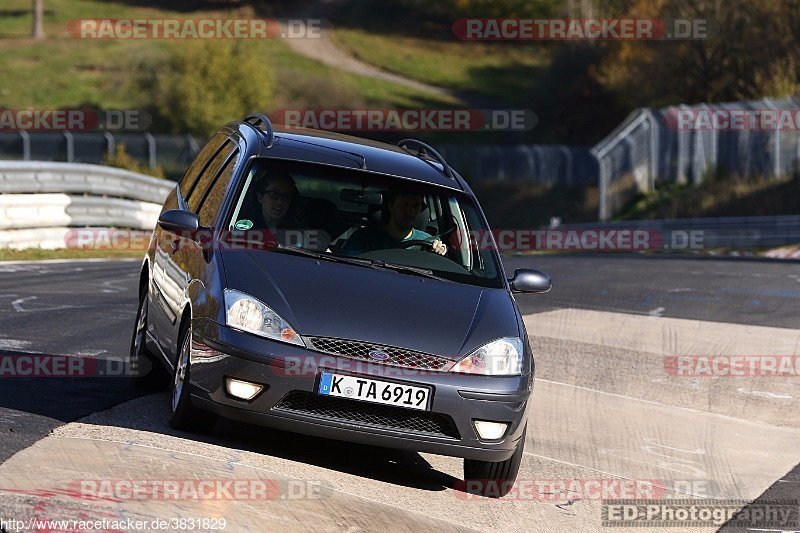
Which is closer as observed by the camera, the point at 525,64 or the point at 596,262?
the point at 596,262

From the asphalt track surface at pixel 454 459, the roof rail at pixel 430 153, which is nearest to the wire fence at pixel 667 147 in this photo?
the asphalt track surface at pixel 454 459

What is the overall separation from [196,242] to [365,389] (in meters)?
1.66

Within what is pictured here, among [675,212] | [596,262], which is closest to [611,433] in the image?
[596,262]

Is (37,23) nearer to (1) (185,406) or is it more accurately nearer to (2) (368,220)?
(2) (368,220)

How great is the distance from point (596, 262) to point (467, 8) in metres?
76.0

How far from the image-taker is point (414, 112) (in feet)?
263

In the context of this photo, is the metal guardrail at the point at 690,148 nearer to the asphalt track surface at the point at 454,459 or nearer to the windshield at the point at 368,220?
the asphalt track surface at the point at 454,459

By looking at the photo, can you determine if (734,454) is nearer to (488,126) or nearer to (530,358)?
(530,358)

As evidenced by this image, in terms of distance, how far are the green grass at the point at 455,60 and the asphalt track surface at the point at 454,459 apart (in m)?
73.2

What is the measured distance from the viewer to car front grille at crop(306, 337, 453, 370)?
691 cm

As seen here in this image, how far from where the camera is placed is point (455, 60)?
316 ft

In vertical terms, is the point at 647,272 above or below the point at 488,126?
above

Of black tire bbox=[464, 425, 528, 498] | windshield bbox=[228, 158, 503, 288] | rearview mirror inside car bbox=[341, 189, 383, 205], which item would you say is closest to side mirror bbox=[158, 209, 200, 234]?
windshield bbox=[228, 158, 503, 288]

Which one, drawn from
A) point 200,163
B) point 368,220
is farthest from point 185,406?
point 200,163
